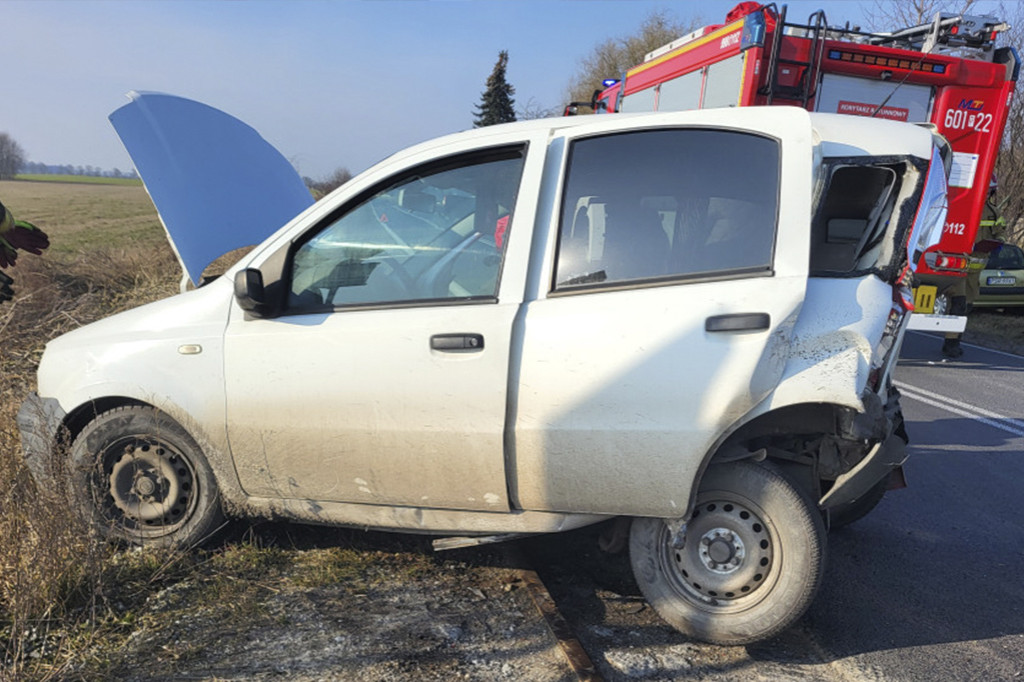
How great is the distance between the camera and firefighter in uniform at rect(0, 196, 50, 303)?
8.95ft

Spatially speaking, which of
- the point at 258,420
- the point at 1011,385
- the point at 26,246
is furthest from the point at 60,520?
the point at 1011,385

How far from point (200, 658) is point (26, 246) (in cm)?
168

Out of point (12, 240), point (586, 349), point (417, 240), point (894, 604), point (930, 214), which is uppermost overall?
point (930, 214)

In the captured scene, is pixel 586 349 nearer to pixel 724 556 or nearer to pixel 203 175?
pixel 724 556

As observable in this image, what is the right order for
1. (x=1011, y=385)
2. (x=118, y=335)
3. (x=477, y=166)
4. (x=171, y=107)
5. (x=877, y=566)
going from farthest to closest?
(x=1011, y=385)
(x=171, y=107)
(x=877, y=566)
(x=118, y=335)
(x=477, y=166)

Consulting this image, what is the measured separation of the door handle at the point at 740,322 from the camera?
2.68 metres

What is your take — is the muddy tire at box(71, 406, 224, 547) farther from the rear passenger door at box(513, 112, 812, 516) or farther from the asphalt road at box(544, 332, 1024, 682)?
the asphalt road at box(544, 332, 1024, 682)

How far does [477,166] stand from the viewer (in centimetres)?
313

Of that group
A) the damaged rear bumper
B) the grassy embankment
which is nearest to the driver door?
the damaged rear bumper

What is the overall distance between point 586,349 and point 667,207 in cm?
66

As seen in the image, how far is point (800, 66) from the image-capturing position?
760 cm

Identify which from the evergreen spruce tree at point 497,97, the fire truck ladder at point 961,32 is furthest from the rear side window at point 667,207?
the evergreen spruce tree at point 497,97

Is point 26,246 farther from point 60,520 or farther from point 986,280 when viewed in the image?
point 986,280

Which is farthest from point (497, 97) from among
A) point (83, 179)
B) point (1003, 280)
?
point (83, 179)
